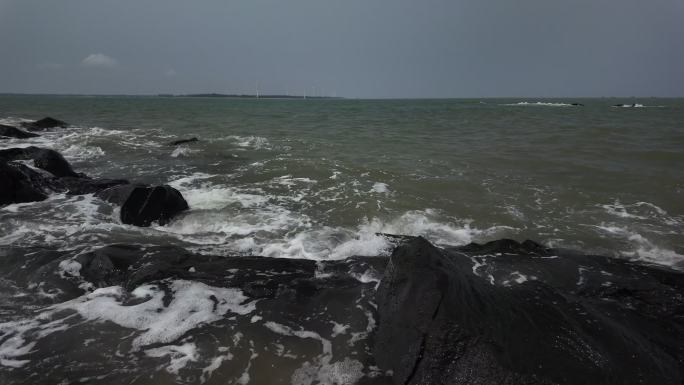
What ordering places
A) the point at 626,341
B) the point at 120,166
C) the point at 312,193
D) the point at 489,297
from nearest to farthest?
the point at 626,341 → the point at 489,297 → the point at 312,193 → the point at 120,166

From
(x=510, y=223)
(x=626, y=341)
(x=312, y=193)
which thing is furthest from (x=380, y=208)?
(x=626, y=341)

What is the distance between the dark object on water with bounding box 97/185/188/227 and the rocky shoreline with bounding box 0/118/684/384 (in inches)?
63.2

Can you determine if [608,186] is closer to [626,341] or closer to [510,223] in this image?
[510,223]

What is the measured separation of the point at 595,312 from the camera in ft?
13.1

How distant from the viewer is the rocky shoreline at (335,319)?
3.20m

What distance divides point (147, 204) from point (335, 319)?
16.3 feet

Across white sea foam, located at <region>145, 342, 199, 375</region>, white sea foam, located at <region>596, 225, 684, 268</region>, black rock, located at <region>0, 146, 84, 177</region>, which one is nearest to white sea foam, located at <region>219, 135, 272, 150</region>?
black rock, located at <region>0, 146, 84, 177</region>

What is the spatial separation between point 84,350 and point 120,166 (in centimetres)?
1124

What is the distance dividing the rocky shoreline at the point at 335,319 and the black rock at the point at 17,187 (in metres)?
3.27

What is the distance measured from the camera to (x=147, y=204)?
7254mm

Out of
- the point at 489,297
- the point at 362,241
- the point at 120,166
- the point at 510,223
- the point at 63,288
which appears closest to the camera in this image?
the point at 489,297

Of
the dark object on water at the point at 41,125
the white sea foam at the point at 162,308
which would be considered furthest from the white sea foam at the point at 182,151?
the dark object on water at the point at 41,125

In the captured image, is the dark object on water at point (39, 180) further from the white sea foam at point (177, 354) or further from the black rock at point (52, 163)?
the white sea foam at point (177, 354)

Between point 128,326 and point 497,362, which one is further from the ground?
point 497,362
